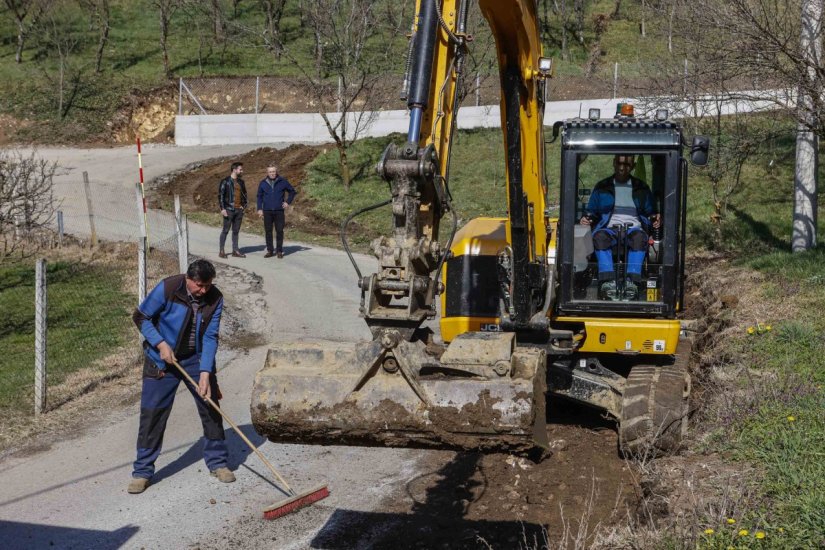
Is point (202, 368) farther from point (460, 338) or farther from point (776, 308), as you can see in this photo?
point (776, 308)

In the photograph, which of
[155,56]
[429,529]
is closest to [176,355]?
[429,529]

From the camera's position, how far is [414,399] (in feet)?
17.4

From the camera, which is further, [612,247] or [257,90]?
[257,90]

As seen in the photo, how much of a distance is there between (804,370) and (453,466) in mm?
3559

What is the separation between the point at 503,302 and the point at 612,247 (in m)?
1.15

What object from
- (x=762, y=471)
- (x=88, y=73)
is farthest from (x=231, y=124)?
(x=762, y=471)

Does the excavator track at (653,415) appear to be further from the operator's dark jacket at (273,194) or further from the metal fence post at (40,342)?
the operator's dark jacket at (273,194)

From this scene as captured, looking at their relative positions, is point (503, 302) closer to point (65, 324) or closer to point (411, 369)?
point (411, 369)

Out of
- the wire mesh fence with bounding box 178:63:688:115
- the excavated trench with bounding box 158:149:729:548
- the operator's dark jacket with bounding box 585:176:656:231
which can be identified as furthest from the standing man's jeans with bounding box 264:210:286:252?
the wire mesh fence with bounding box 178:63:688:115

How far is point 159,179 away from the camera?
28.7 m

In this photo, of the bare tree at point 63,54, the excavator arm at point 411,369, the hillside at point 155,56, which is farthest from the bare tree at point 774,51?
the bare tree at point 63,54

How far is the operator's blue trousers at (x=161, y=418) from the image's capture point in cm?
788

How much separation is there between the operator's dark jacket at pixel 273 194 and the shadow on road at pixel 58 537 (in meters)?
12.0

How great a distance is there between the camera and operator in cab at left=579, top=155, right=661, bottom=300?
8828 mm
